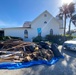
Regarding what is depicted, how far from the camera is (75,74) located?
6.92 m

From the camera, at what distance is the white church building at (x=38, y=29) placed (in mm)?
25703

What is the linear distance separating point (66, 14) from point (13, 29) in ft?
38.8

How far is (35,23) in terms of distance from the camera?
85.4ft

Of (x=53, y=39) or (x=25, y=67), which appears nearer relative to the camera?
(x=25, y=67)

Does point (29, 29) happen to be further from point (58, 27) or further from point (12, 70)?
point (12, 70)

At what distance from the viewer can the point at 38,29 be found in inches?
1023

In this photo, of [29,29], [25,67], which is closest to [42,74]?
[25,67]

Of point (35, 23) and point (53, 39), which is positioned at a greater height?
point (35, 23)

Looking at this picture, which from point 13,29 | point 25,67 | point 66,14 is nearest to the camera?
point 25,67

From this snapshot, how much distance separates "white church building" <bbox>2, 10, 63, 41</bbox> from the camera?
84.3 ft

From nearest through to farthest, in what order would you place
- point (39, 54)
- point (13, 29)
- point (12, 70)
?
point (12, 70), point (39, 54), point (13, 29)

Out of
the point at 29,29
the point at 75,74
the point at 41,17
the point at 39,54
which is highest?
the point at 41,17

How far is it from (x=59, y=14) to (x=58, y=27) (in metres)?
3.65

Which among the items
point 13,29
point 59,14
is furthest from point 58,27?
point 13,29
